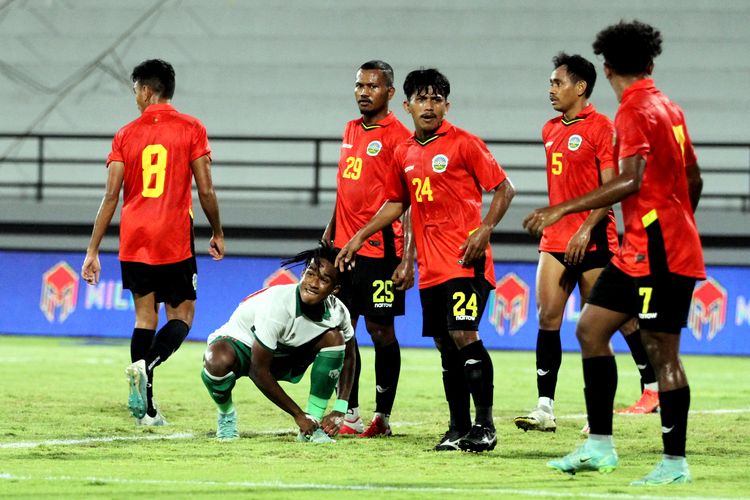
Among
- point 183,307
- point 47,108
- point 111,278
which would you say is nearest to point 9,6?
point 47,108

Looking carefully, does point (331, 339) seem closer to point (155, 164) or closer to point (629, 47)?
point (155, 164)

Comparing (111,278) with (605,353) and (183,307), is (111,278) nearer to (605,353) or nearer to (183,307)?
(183,307)

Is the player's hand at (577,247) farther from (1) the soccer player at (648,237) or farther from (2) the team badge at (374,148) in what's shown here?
(1) the soccer player at (648,237)

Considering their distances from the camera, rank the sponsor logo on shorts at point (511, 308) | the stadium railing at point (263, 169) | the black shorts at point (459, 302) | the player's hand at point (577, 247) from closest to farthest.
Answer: the black shorts at point (459, 302) → the player's hand at point (577, 247) → the sponsor logo on shorts at point (511, 308) → the stadium railing at point (263, 169)

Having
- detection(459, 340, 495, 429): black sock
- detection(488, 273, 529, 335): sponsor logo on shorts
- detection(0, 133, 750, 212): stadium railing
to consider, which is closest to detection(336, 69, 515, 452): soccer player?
detection(459, 340, 495, 429): black sock

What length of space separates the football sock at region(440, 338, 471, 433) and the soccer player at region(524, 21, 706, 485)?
110 cm

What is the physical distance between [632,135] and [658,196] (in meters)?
0.29

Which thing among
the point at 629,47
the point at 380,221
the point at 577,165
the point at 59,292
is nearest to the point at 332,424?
the point at 380,221

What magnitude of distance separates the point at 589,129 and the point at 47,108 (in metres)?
17.5

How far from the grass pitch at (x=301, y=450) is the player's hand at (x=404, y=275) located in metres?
0.85

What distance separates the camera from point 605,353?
18.6ft

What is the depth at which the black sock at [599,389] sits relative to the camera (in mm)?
5641

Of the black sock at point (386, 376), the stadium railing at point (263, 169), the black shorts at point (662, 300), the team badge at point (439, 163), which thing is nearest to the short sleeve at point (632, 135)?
the black shorts at point (662, 300)

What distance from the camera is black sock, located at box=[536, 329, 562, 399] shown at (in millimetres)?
7738
